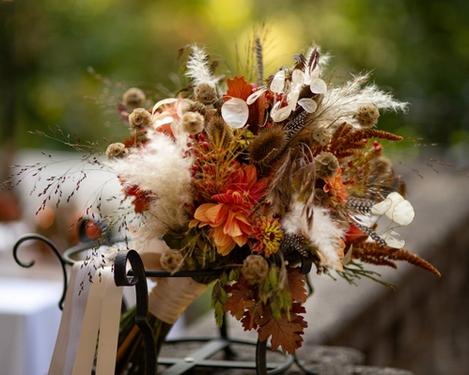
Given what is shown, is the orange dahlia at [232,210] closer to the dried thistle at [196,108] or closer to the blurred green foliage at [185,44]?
the dried thistle at [196,108]

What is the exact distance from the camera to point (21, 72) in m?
10.6

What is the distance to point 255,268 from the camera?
1.37 m

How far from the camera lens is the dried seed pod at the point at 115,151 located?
4.82 ft

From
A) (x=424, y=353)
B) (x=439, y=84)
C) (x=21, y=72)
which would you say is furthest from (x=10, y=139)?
(x=21, y=72)

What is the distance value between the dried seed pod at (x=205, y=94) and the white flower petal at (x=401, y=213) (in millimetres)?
334

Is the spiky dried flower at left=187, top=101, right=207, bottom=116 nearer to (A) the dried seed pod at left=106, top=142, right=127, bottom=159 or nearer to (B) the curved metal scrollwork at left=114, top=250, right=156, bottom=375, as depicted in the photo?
(A) the dried seed pod at left=106, top=142, right=127, bottom=159

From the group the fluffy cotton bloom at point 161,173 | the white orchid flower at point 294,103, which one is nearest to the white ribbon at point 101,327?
the fluffy cotton bloom at point 161,173

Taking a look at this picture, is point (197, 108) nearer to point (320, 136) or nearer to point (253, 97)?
point (253, 97)

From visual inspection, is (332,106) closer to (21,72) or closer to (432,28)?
(432,28)

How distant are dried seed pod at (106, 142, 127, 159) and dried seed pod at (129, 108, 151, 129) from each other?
0.05m

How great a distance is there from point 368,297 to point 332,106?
209cm

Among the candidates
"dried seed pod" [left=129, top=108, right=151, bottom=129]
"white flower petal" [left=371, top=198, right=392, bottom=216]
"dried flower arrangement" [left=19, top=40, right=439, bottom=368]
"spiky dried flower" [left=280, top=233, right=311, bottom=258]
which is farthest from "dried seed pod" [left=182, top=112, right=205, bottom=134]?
"white flower petal" [left=371, top=198, right=392, bottom=216]

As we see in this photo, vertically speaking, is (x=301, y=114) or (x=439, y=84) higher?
(x=439, y=84)

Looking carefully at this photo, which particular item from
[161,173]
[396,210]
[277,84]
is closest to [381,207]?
[396,210]
